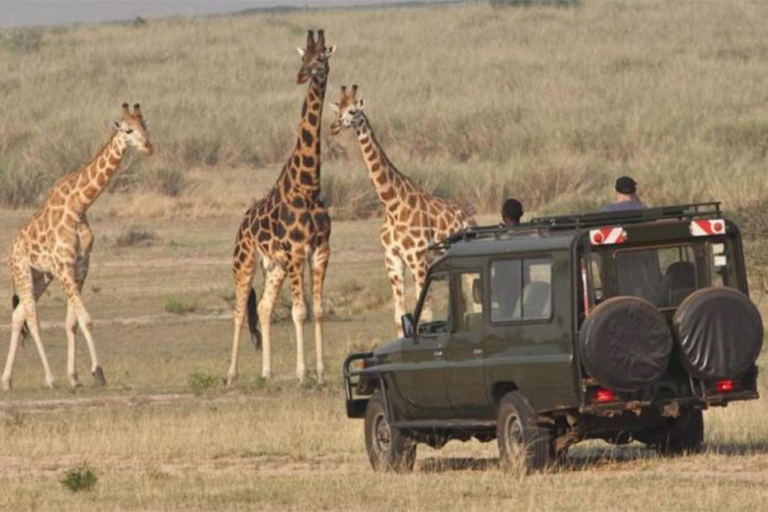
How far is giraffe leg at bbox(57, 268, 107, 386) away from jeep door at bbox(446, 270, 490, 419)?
9.68 meters

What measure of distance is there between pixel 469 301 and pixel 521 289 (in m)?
0.61

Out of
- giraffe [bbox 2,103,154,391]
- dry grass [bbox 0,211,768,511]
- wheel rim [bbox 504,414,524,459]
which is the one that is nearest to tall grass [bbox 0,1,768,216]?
dry grass [bbox 0,211,768,511]

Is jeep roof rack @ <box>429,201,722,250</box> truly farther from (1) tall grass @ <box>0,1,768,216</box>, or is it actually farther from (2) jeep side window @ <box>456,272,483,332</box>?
(1) tall grass @ <box>0,1,768,216</box>

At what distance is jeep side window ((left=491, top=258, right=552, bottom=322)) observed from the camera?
1489cm

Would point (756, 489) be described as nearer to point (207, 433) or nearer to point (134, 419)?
point (207, 433)

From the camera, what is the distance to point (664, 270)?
597 inches

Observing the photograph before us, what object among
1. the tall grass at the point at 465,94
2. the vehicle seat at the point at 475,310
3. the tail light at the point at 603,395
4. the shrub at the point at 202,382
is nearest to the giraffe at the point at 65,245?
the shrub at the point at 202,382

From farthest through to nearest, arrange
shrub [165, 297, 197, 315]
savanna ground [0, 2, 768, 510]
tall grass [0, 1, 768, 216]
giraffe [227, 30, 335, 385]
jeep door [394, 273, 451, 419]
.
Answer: tall grass [0, 1, 768, 216] → shrub [165, 297, 197, 315] → giraffe [227, 30, 335, 385] → jeep door [394, 273, 451, 419] → savanna ground [0, 2, 768, 510]

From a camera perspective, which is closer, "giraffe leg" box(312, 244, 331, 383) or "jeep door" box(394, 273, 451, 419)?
"jeep door" box(394, 273, 451, 419)

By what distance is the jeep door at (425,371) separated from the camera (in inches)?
619

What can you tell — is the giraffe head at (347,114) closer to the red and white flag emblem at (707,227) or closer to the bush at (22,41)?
the red and white flag emblem at (707,227)

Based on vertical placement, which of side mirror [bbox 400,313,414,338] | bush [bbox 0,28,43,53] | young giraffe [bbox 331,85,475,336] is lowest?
side mirror [bbox 400,313,414,338]

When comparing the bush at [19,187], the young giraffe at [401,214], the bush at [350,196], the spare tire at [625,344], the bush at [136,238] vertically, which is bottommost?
the spare tire at [625,344]

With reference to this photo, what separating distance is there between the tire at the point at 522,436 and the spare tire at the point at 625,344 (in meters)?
0.66
